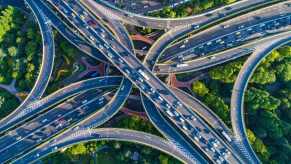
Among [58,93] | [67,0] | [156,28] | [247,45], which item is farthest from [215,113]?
[67,0]

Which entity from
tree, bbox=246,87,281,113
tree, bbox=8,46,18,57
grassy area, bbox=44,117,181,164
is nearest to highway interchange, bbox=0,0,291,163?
grassy area, bbox=44,117,181,164

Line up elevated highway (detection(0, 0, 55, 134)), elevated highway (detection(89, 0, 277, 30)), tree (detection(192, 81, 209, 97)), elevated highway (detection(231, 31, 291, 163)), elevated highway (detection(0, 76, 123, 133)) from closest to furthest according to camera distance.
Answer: elevated highway (detection(231, 31, 291, 163)) → tree (detection(192, 81, 209, 97)) → elevated highway (detection(0, 76, 123, 133)) → elevated highway (detection(0, 0, 55, 134)) → elevated highway (detection(89, 0, 277, 30))

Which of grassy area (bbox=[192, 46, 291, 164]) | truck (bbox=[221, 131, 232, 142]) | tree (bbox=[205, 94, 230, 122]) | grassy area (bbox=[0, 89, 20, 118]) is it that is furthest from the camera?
grassy area (bbox=[0, 89, 20, 118])

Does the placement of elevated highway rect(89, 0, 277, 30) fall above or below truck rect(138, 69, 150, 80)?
above

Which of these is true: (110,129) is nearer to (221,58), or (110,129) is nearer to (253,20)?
(221,58)

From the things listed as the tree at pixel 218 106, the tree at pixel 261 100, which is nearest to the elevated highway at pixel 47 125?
the tree at pixel 218 106

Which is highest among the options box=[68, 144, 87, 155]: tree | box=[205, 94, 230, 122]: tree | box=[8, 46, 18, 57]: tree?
box=[8, 46, 18, 57]: tree

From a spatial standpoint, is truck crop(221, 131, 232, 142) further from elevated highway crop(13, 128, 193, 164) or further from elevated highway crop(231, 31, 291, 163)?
elevated highway crop(13, 128, 193, 164)

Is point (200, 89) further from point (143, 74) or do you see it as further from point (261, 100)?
point (261, 100)
